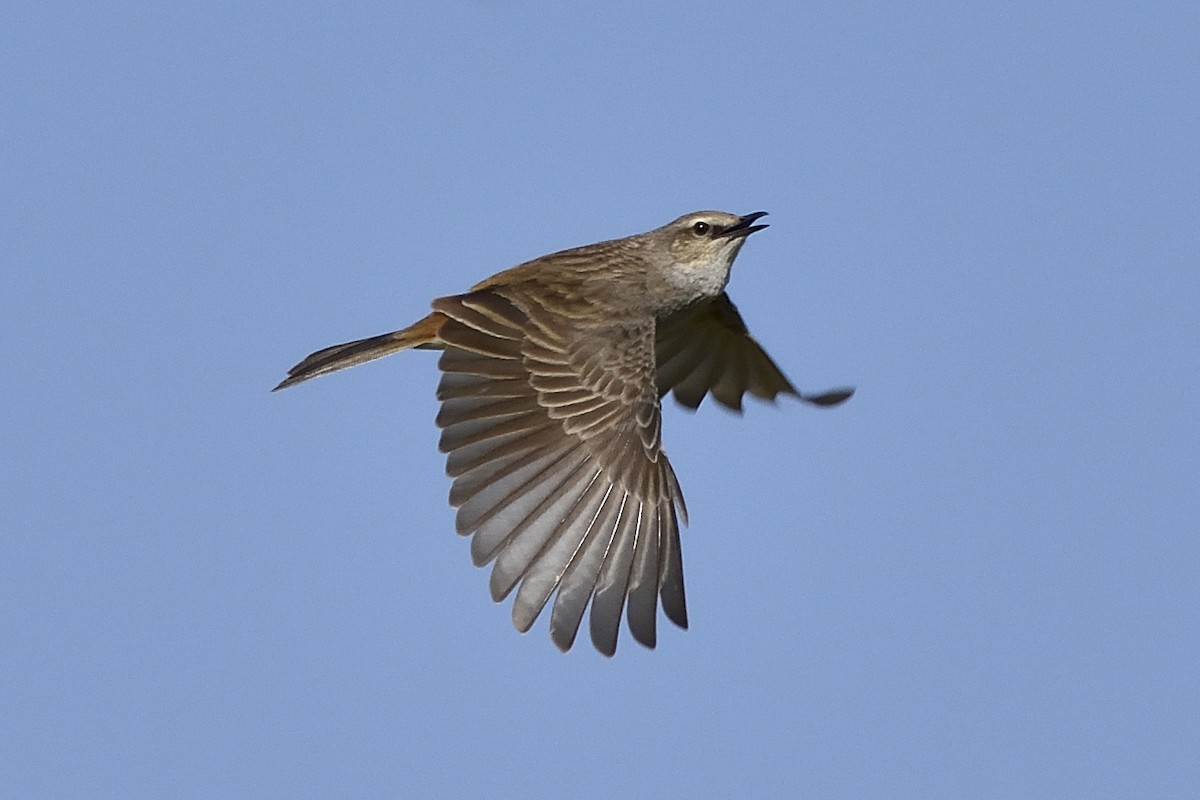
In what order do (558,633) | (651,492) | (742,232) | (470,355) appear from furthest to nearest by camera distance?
(742,232), (470,355), (651,492), (558,633)

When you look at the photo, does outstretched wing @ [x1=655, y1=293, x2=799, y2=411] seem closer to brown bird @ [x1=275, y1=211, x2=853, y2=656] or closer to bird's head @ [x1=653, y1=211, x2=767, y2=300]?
brown bird @ [x1=275, y1=211, x2=853, y2=656]

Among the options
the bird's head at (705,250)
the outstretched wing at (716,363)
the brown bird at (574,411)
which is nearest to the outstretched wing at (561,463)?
the brown bird at (574,411)

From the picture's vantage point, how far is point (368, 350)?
1018cm

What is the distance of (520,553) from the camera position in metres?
8.44

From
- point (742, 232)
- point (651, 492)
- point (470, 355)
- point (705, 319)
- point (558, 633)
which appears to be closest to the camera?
point (558, 633)

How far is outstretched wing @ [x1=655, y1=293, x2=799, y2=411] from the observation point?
11.6m

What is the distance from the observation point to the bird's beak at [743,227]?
420 inches

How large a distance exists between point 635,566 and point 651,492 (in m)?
0.55

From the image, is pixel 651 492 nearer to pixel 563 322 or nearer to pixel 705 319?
pixel 563 322

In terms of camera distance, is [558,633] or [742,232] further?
[742,232]

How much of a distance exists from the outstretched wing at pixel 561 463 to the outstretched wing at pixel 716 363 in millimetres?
1526

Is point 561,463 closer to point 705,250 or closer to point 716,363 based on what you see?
point 705,250

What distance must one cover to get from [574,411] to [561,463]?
43cm

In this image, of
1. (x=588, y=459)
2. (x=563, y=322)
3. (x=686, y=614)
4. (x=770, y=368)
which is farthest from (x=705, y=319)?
(x=686, y=614)
